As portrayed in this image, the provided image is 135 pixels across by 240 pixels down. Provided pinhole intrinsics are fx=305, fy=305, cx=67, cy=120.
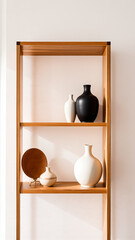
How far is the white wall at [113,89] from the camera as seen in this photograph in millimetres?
2016

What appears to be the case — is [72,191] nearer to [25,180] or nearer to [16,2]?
[25,180]

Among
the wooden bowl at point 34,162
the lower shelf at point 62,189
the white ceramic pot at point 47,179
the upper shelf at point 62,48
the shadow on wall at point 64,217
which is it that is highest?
the upper shelf at point 62,48

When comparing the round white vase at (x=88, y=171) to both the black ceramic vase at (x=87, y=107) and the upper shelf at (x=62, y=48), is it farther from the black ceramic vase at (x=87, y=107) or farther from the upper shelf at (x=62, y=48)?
the upper shelf at (x=62, y=48)

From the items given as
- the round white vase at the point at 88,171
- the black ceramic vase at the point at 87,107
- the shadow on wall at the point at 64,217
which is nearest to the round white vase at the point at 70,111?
the black ceramic vase at the point at 87,107

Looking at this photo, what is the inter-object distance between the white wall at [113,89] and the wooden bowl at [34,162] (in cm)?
14

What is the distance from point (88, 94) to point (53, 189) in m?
0.60

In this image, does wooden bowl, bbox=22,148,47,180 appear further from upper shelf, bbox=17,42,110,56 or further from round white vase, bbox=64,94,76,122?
upper shelf, bbox=17,42,110,56

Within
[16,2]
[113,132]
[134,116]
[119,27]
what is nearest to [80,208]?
[113,132]

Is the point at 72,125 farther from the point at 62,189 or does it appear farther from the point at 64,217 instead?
the point at 64,217

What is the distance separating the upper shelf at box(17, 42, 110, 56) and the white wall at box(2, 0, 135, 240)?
0.11 metres

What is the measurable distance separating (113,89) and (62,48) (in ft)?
1.47

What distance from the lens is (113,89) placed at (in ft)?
6.64

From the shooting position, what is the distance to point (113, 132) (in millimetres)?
2018

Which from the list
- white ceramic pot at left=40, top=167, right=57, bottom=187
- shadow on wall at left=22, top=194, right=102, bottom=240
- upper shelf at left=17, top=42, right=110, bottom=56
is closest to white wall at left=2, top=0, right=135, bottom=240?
shadow on wall at left=22, top=194, right=102, bottom=240
